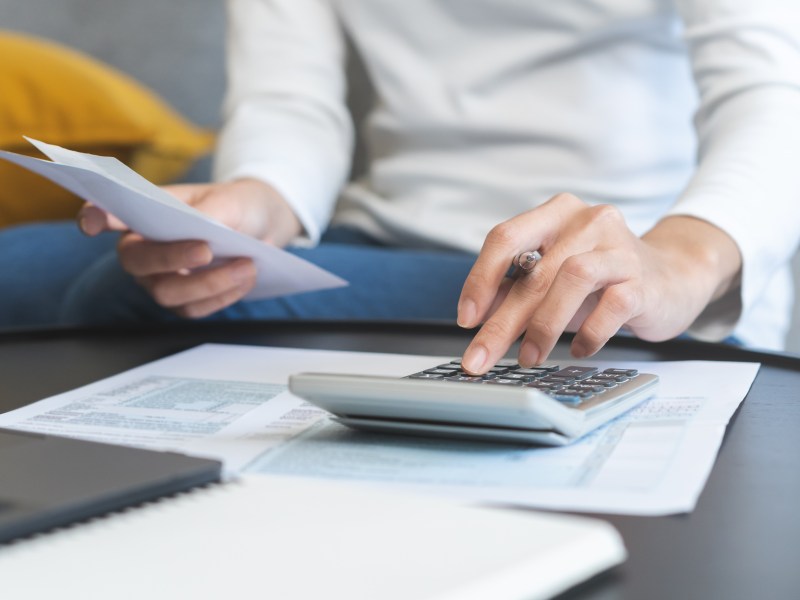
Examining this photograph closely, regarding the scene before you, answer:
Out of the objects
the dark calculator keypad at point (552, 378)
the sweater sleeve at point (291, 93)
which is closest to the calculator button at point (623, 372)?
the dark calculator keypad at point (552, 378)

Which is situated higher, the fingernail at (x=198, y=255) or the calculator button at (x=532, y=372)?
the fingernail at (x=198, y=255)

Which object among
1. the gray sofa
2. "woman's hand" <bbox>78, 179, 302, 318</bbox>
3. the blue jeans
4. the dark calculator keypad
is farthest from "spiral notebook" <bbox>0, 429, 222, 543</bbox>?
the gray sofa

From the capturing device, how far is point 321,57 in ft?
4.04

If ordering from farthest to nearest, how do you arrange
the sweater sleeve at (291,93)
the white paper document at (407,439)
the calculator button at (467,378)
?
the sweater sleeve at (291,93) < the calculator button at (467,378) < the white paper document at (407,439)

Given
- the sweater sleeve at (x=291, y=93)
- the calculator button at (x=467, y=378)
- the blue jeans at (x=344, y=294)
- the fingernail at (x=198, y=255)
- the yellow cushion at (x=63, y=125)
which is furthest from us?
the yellow cushion at (x=63, y=125)

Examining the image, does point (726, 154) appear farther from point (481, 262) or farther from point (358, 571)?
point (358, 571)

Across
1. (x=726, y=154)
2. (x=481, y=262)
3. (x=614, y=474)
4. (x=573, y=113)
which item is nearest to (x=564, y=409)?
(x=614, y=474)

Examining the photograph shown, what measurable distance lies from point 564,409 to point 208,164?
138cm

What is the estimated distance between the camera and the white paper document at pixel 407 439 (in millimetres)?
393

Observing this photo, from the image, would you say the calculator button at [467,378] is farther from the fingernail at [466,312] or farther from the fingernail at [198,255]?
the fingernail at [198,255]

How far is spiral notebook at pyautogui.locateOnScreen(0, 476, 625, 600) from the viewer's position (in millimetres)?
272

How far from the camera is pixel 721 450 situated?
45 cm

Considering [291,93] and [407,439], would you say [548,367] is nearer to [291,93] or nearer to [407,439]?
[407,439]

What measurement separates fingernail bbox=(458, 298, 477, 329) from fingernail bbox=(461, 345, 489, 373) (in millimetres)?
39
